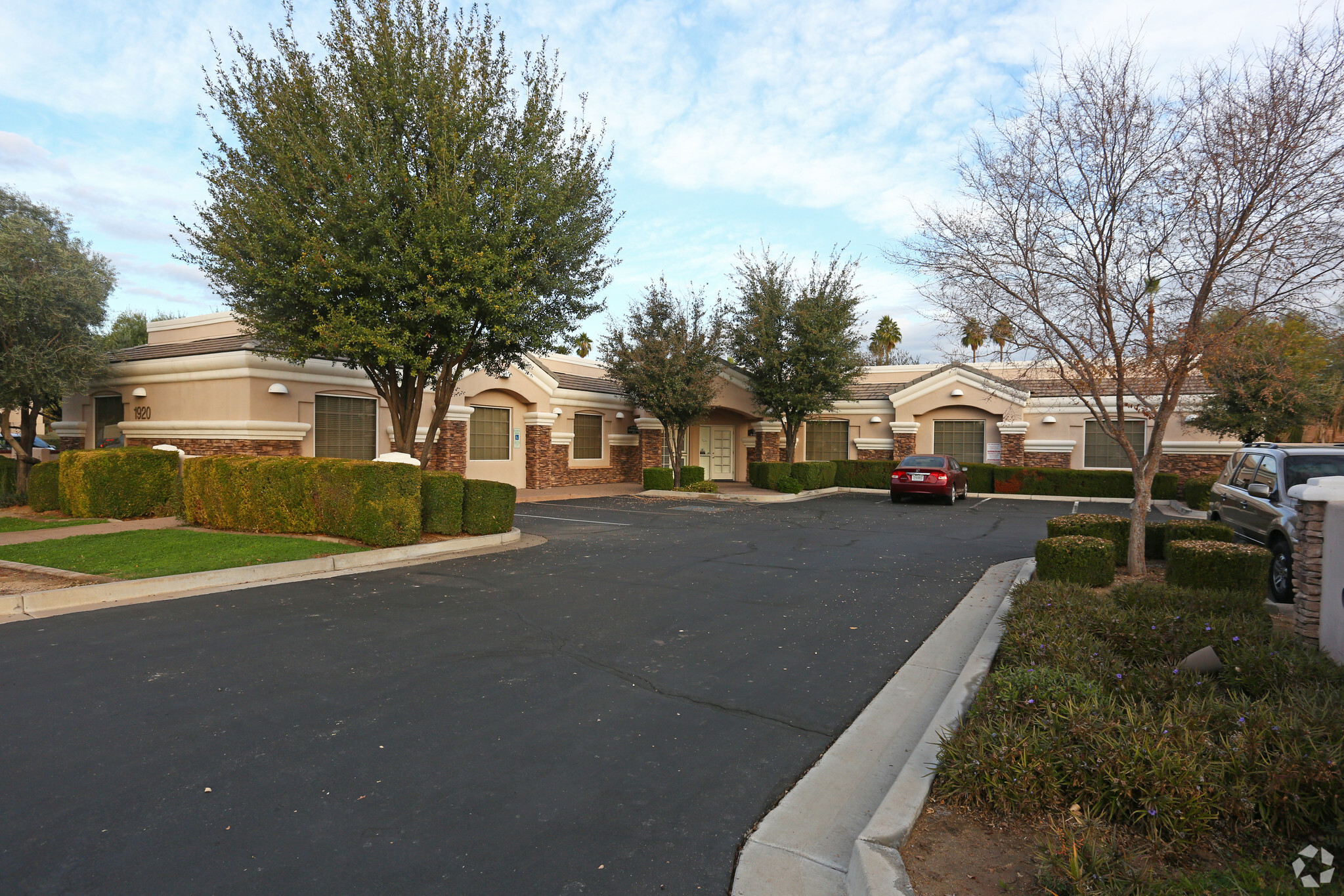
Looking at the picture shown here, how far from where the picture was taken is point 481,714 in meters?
4.80

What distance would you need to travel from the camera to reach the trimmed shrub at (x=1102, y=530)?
31.0 feet

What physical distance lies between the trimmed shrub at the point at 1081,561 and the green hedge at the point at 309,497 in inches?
352

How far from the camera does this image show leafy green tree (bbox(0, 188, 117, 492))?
15.4 m

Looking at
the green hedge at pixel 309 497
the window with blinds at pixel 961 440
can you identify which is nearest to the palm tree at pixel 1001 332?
the green hedge at pixel 309 497

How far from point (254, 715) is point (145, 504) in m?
11.5

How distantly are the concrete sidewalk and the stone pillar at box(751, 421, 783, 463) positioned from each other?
68.9 feet

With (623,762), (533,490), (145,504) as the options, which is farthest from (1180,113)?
(533,490)

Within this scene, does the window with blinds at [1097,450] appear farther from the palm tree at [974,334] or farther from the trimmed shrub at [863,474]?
the palm tree at [974,334]

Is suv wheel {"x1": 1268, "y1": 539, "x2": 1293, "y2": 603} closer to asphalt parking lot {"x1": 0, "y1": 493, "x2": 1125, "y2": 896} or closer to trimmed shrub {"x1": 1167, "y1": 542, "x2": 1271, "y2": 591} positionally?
trimmed shrub {"x1": 1167, "y1": 542, "x2": 1271, "y2": 591}

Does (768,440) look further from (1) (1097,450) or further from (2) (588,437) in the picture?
(1) (1097,450)

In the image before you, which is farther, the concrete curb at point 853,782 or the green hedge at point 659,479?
the green hedge at point 659,479

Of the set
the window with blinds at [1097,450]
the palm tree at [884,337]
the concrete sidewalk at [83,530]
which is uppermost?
the palm tree at [884,337]

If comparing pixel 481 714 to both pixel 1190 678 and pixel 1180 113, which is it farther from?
pixel 1180 113

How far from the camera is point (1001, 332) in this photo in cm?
906
